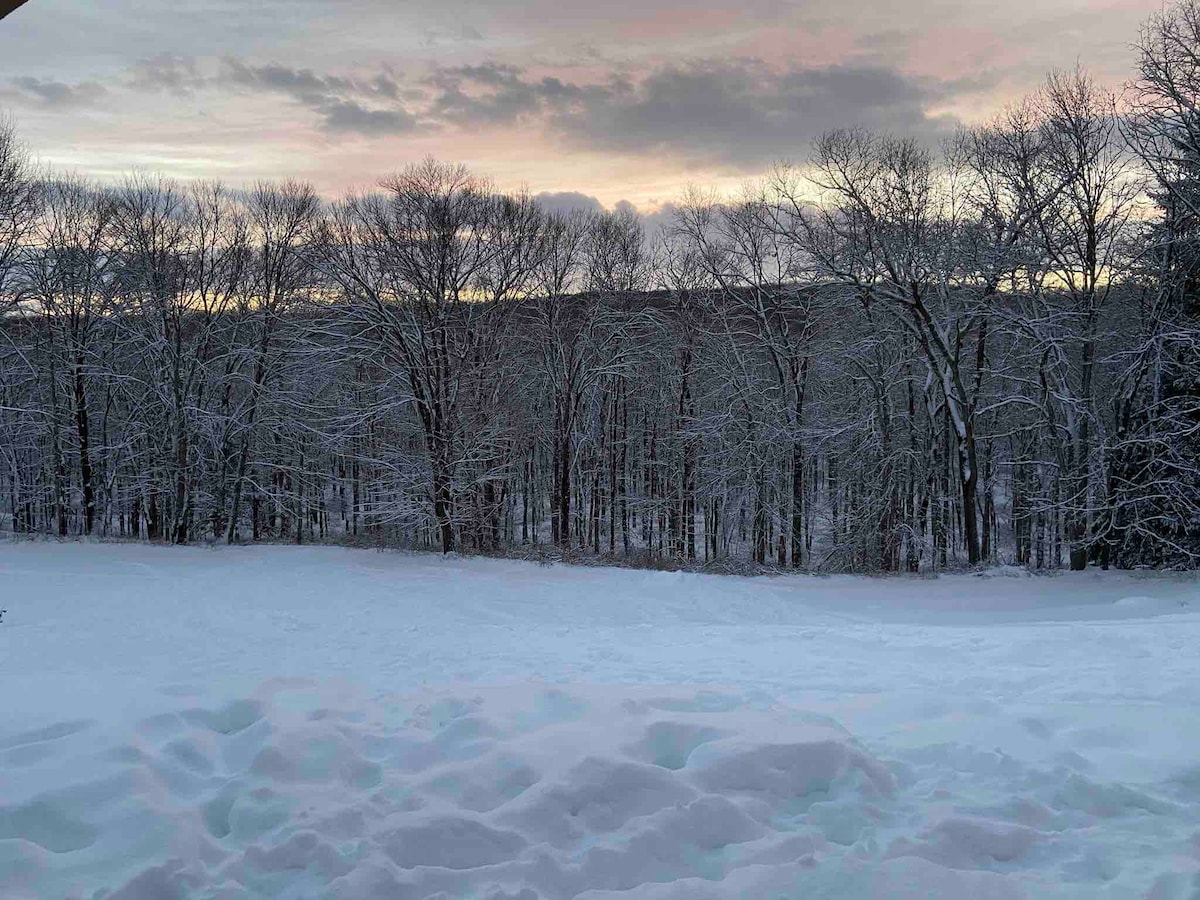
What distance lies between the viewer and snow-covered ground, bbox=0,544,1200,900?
3234mm

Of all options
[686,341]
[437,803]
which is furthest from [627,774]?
[686,341]

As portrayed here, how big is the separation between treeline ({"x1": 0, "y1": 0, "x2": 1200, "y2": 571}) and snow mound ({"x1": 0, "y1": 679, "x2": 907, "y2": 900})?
569 inches

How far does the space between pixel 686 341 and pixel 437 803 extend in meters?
28.0

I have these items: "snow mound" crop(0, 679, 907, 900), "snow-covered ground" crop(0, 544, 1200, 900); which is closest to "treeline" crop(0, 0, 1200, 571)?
"snow-covered ground" crop(0, 544, 1200, 900)

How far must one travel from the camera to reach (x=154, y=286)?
24.5 meters

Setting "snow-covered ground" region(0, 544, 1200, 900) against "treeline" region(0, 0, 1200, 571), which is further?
"treeline" region(0, 0, 1200, 571)

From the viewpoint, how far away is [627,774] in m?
3.95

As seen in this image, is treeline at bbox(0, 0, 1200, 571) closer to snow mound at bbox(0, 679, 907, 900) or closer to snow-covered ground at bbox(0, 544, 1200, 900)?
snow-covered ground at bbox(0, 544, 1200, 900)

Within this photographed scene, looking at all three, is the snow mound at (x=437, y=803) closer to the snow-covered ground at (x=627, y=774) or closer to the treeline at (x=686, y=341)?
the snow-covered ground at (x=627, y=774)

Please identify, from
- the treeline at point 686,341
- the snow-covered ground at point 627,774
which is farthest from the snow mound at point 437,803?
the treeline at point 686,341

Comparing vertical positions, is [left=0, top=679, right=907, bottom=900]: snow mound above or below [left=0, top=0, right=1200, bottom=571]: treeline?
below

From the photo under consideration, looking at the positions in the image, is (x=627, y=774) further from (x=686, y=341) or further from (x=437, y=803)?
(x=686, y=341)

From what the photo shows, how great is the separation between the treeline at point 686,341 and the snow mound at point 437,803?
14.4 metres

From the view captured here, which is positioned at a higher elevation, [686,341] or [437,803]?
[686,341]
